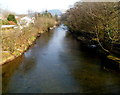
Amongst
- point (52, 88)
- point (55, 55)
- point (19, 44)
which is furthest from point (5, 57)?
point (52, 88)

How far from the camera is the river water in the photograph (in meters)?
10.1

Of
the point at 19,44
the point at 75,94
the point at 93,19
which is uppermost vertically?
the point at 93,19

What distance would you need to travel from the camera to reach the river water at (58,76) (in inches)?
397

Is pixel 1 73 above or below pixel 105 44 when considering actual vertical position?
below

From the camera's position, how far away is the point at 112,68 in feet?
44.1

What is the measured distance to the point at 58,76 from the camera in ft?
39.3

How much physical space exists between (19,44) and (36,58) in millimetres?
4457

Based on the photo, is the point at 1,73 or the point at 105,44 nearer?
the point at 1,73

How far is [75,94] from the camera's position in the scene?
9383 millimetres

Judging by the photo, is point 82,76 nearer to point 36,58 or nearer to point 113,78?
point 113,78

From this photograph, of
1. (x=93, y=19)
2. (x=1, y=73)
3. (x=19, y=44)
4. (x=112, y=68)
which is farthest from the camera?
(x=19, y=44)

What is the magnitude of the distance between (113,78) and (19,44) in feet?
44.4

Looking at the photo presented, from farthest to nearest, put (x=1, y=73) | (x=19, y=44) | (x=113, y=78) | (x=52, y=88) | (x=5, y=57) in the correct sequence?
(x=19, y=44), (x=5, y=57), (x=1, y=73), (x=113, y=78), (x=52, y=88)

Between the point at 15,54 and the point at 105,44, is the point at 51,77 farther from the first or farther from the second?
the point at 105,44
